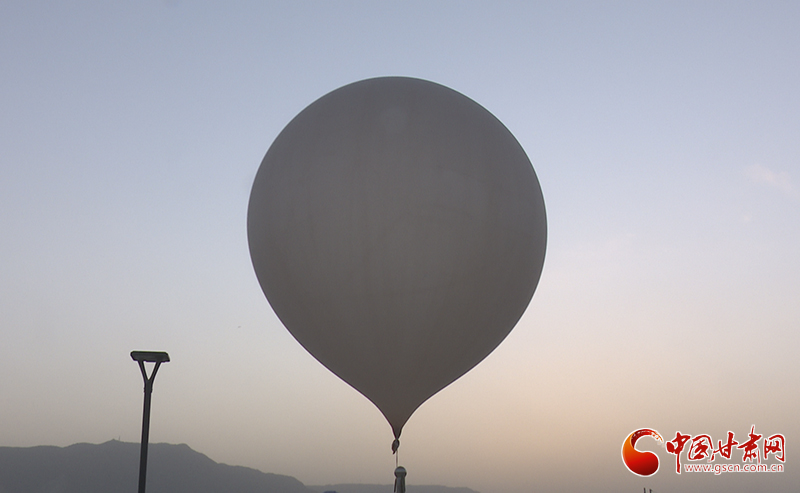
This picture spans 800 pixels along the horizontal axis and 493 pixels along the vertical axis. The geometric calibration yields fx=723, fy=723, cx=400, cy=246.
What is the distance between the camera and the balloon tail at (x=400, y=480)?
11094mm

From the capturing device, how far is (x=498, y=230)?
36.4ft

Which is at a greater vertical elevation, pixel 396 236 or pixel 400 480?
pixel 396 236

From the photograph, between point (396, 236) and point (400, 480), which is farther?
point (400, 480)

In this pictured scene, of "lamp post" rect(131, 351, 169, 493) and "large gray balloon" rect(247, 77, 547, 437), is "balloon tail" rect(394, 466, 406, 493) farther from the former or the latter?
"lamp post" rect(131, 351, 169, 493)

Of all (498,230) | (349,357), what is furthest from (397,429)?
(498,230)

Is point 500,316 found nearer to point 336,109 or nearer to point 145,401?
point 336,109

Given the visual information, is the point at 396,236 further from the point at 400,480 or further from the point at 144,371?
the point at 144,371

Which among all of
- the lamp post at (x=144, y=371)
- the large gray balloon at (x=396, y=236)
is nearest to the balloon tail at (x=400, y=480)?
the large gray balloon at (x=396, y=236)

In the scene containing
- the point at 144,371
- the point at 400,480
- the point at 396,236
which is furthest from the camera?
the point at 144,371

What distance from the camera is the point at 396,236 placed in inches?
417

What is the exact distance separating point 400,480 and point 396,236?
383 cm

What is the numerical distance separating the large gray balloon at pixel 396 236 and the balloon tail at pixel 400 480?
2.01 ft

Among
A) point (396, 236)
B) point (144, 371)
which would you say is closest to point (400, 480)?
point (396, 236)

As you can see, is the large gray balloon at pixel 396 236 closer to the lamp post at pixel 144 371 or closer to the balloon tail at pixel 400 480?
the balloon tail at pixel 400 480
